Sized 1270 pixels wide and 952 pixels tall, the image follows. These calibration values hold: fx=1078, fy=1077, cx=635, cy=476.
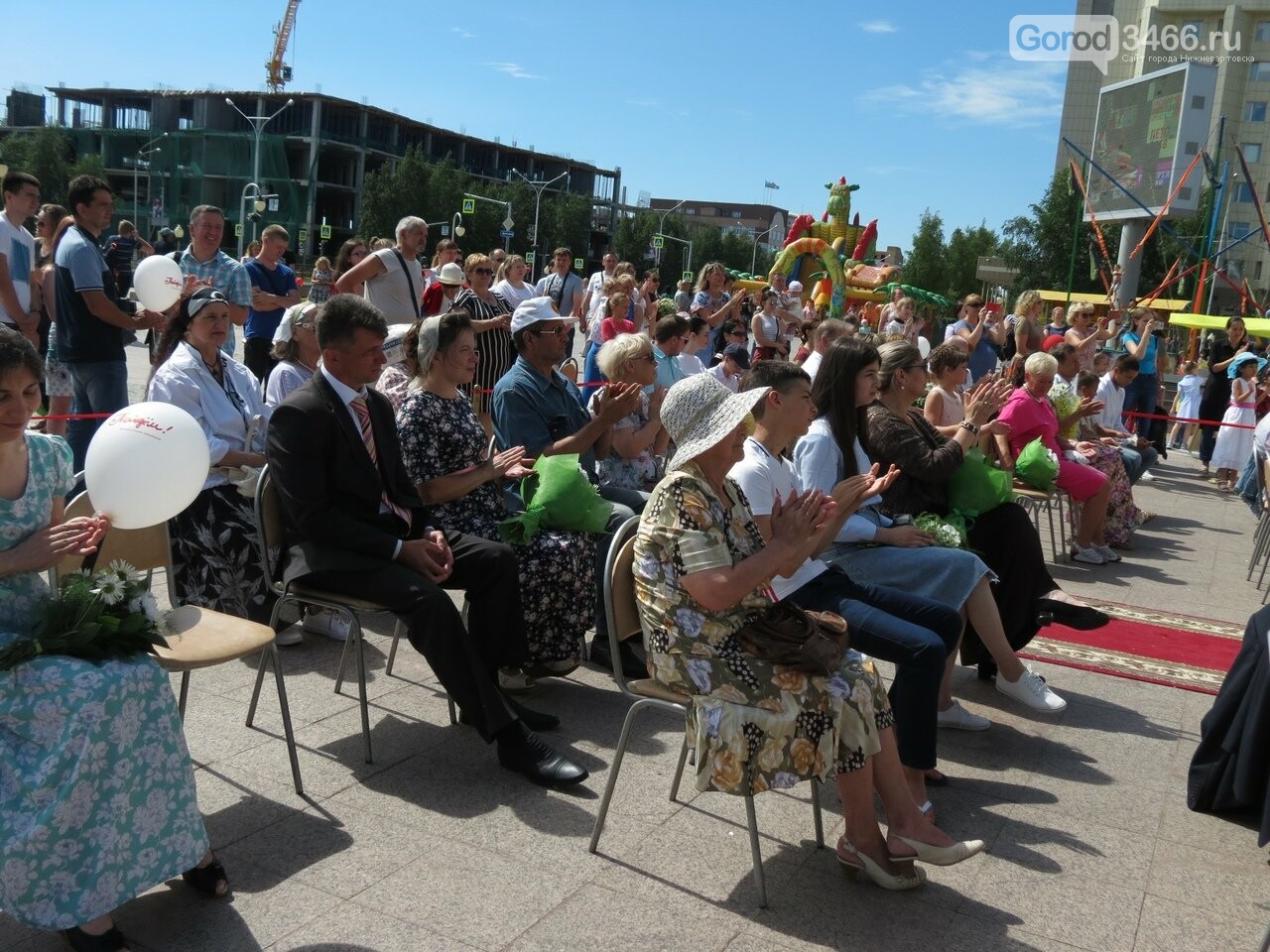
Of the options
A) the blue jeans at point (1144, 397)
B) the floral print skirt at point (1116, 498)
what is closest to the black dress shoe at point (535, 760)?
the floral print skirt at point (1116, 498)

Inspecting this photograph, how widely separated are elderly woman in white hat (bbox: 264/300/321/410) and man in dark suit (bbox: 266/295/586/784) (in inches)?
52.0

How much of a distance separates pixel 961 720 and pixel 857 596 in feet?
3.51

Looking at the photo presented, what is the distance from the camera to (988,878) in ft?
11.1

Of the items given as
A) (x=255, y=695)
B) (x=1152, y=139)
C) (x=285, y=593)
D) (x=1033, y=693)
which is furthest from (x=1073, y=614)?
(x=1152, y=139)

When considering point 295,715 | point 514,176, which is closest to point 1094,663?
point 295,715

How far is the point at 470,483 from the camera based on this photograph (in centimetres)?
448

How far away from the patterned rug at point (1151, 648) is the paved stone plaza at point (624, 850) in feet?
2.98

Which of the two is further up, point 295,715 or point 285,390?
point 285,390

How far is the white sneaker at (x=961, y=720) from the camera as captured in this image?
15.4 ft

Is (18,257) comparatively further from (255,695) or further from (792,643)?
(792,643)

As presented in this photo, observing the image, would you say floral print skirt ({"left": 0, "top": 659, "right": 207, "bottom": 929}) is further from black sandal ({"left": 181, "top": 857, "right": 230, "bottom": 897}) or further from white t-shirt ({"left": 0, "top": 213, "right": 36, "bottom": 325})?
white t-shirt ({"left": 0, "top": 213, "right": 36, "bottom": 325})

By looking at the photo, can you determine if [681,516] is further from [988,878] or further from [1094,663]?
[1094,663]

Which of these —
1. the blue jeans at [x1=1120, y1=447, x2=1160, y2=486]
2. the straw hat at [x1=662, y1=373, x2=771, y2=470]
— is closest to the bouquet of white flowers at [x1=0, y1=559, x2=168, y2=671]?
the straw hat at [x1=662, y1=373, x2=771, y2=470]

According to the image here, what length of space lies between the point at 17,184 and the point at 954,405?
595 cm
